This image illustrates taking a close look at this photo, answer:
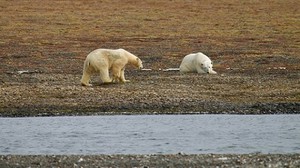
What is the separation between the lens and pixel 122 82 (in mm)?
28859

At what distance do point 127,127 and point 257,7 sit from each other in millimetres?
45071

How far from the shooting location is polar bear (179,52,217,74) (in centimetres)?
3221

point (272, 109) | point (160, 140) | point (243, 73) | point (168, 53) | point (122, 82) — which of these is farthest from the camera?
point (168, 53)

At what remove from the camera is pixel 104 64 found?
91.1 feet

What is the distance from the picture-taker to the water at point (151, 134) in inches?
706

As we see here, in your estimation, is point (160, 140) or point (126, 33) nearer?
point (160, 140)

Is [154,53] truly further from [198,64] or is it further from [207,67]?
[207,67]

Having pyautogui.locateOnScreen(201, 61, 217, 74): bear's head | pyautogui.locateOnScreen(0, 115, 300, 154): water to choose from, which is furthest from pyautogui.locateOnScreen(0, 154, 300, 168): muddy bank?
pyautogui.locateOnScreen(201, 61, 217, 74): bear's head

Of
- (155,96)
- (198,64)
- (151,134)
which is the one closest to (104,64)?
(155,96)

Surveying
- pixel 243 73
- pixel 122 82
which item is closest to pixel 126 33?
pixel 243 73

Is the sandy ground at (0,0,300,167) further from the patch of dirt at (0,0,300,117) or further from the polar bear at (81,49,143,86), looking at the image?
the polar bear at (81,49,143,86)

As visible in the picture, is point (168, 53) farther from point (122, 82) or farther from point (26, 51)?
point (122, 82)

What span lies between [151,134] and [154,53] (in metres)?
22.3

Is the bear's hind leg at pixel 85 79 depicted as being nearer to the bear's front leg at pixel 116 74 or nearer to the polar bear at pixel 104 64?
the polar bear at pixel 104 64
